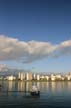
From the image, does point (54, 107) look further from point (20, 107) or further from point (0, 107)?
point (0, 107)

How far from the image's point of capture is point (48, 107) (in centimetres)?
7319

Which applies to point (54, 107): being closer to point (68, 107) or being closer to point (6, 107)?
point (68, 107)

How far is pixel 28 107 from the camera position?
238 feet

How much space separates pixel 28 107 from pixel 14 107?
3376 mm

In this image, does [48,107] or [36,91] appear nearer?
[48,107]

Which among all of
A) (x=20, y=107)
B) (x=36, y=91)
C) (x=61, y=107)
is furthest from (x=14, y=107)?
(x=36, y=91)

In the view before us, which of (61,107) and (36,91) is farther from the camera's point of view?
(36,91)

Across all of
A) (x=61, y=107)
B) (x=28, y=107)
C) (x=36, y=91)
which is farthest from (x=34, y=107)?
(x=36, y=91)

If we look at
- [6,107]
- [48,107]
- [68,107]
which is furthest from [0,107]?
[68,107]

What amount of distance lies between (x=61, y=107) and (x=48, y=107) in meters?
3.16

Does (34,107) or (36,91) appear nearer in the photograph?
(34,107)

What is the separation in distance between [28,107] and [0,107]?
673cm

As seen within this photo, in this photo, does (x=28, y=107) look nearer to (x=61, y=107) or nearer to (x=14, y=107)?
(x=14, y=107)

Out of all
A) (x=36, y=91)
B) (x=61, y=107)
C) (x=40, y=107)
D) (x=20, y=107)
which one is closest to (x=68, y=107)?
(x=61, y=107)
